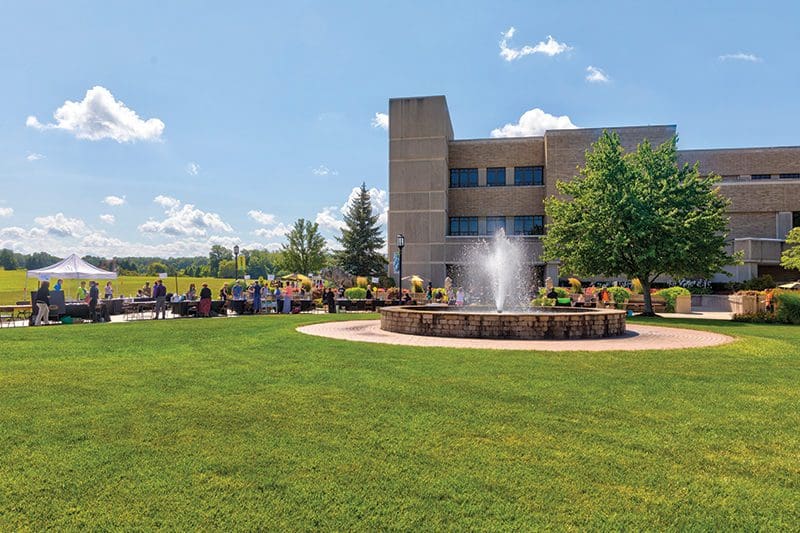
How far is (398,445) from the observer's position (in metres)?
4.94

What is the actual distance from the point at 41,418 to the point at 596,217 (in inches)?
923

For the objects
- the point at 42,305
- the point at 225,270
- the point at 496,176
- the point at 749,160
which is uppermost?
the point at 749,160

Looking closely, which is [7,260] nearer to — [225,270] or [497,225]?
[225,270]

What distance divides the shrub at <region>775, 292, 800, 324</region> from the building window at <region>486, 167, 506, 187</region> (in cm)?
3154

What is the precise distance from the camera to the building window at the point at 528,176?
50.0 metres

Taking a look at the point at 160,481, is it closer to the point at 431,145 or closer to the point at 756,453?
the point at 756,453

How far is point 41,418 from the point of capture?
585cm

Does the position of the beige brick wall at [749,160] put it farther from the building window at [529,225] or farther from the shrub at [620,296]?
the shrub at [620,296]

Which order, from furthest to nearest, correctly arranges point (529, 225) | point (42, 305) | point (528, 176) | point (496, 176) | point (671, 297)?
point (496, 176), point (528, 176), point (529, 225), point (671, 297), point (42, 305)

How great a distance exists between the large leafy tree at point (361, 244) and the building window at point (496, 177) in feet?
38.7

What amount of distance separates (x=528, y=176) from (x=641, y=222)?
2768 centimetres

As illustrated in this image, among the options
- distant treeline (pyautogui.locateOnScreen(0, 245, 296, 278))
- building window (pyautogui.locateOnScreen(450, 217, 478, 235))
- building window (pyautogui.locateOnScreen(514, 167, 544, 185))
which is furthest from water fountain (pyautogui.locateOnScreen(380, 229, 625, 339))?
distant treeline (pyautogui.locateOnScreen(0, 245, 296, 278))

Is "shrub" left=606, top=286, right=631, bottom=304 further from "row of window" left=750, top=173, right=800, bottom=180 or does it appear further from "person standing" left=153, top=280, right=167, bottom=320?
"row of window" left=750, top=173, right=800, bottom=180

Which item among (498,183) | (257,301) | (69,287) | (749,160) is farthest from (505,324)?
(749,160)
